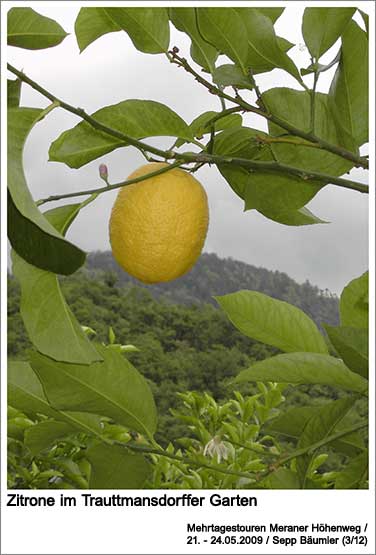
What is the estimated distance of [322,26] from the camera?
0.59 metres

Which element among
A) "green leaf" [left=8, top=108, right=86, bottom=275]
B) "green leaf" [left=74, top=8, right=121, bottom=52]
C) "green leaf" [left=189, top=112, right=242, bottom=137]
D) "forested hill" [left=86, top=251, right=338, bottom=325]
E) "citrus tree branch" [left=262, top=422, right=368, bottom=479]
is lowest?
"citrus tree branch" [left=262, top=422, right=368, bottom=479]

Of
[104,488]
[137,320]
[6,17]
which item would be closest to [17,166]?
[6,17]

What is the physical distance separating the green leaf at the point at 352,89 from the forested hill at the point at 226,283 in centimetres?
553

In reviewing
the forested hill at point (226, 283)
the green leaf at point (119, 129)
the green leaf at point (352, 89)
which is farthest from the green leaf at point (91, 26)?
the forested hill at point (226, 283)

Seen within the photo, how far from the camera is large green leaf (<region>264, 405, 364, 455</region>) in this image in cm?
70

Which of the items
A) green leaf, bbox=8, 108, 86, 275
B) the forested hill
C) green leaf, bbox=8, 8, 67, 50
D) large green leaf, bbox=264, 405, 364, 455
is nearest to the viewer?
green leaf, bbox=8, 108, 86, 275

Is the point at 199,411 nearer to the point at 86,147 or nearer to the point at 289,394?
the point at 86,147

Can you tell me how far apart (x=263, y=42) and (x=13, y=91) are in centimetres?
23

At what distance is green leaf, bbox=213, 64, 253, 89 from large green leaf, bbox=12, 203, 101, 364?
221mm

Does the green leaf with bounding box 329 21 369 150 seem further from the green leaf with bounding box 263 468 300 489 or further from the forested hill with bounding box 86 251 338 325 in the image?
the forested hill with bounding box 86 251 338 325

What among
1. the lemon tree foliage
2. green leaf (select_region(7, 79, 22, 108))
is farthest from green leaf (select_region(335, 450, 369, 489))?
green leaf (select_region(7, 79, 22, 108))

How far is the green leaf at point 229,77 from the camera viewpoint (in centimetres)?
56

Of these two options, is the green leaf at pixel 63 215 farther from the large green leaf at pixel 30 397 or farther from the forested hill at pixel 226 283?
the forested hill at pixel 226 283

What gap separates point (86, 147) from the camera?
589 millimetres
